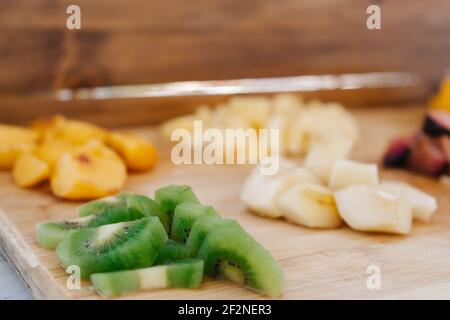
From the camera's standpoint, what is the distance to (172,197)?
4.08 ft

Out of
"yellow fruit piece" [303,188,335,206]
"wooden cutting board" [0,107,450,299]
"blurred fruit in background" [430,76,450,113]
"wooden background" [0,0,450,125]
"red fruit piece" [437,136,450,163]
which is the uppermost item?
"wooden background" [0,0,450,125]

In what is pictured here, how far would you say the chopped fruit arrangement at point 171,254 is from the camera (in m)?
1.08

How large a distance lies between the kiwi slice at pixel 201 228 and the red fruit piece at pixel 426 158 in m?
0.79

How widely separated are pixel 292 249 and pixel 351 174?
28 centimetres

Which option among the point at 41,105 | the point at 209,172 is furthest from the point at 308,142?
the point at 41,105

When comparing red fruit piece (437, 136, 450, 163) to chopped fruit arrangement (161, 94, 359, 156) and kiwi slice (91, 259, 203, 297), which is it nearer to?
chopped fruit arrangement (161, 94, 359, 156)

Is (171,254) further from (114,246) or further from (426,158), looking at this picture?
(426,158)

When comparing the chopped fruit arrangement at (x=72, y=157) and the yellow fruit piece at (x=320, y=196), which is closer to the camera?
the yellow fruit piece at (x=320, y=196)

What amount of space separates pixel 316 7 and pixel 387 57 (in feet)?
1.16

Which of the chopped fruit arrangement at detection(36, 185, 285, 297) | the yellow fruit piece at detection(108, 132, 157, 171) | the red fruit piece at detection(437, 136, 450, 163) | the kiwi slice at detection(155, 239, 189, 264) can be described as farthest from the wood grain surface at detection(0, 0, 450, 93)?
the kiwi slice at detection(155, 239, 189, 264)

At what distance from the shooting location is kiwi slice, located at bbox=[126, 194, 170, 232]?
1214 millimetres

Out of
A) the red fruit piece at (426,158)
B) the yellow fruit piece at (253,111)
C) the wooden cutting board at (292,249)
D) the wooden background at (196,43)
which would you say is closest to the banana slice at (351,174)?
the wooden cutting board at (292,249)

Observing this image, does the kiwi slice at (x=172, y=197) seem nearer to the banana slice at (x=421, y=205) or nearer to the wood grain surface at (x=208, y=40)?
the banana slice at (x=421, y=205)

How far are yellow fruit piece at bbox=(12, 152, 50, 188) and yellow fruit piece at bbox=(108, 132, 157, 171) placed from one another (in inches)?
7.7
